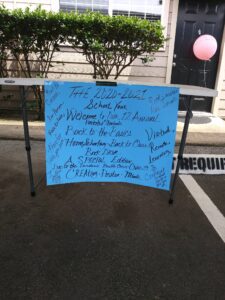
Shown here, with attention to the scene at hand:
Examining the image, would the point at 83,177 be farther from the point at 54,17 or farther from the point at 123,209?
the point at 54,17

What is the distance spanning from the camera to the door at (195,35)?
20.1ft

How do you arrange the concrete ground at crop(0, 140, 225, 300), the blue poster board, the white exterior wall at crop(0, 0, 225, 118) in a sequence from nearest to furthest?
the concrete ground at crop(0, 140, 225, 300) → the blue poster board → the white exterior wall at crop(0, 0, 225, 118)

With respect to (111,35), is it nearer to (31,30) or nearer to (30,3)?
(31,30)

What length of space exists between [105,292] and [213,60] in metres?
6.19

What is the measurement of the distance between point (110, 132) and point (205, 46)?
171 inches

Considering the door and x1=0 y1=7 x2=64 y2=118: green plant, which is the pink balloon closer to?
the door

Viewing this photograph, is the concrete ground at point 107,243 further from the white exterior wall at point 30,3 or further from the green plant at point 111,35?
the white exterior wall at point 30,3

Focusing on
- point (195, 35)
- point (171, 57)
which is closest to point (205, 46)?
point (195, 35)

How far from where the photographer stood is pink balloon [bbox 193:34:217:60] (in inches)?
226

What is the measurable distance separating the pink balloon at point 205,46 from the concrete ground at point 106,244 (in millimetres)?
3698

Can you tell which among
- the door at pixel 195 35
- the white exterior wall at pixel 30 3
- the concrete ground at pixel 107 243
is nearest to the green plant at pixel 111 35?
the door at pixel 195 35

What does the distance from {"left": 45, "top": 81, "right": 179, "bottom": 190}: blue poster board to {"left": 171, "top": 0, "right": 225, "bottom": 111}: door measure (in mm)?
4114

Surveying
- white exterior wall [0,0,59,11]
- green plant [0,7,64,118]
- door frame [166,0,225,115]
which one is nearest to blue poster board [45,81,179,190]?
green plant [0,7,64,118]

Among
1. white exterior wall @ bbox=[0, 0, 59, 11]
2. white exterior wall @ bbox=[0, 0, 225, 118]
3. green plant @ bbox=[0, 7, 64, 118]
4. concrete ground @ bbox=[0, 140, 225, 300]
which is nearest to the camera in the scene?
concrete ground @ bbox=[0, 140, 225, 300]
